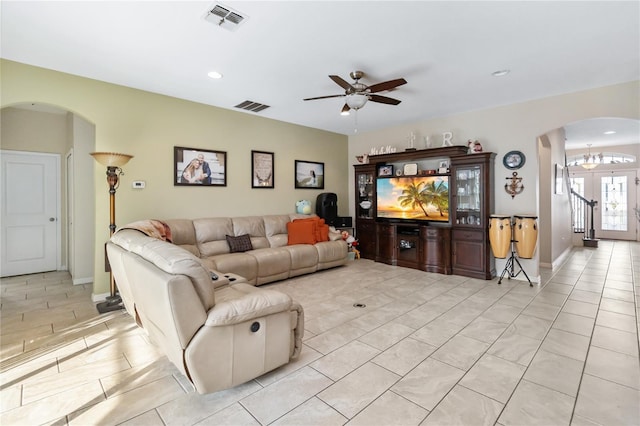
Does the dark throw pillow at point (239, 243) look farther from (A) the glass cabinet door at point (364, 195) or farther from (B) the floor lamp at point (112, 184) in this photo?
(A) the glass cabinet door at point (364, 195)

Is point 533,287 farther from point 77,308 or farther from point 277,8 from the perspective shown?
point 77,308

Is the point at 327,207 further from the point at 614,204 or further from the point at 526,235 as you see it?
the point at 614,204

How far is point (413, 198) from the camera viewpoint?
18.6 ft

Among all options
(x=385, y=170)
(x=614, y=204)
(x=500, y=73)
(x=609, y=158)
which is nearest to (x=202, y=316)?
(x=500, y=73)

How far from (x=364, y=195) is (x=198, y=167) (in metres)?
3.41

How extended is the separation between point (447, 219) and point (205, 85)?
4328mm

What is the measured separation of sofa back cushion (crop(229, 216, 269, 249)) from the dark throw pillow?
0.10m

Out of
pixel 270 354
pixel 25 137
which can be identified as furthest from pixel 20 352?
pixel 25 137

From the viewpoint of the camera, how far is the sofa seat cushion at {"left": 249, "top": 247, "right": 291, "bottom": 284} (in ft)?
14.4

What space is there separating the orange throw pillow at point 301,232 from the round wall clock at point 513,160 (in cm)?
328

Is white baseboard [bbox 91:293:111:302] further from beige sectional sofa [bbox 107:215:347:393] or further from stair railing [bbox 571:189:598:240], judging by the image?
stair railing [bbox 571:189:598:240]

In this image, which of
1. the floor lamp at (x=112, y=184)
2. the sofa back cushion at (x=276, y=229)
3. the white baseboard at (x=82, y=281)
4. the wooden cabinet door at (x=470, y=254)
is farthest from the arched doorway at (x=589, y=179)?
the white baseboard at (x=82, y=281)

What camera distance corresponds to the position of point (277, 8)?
2.37 m

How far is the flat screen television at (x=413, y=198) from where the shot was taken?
5.34 meters
